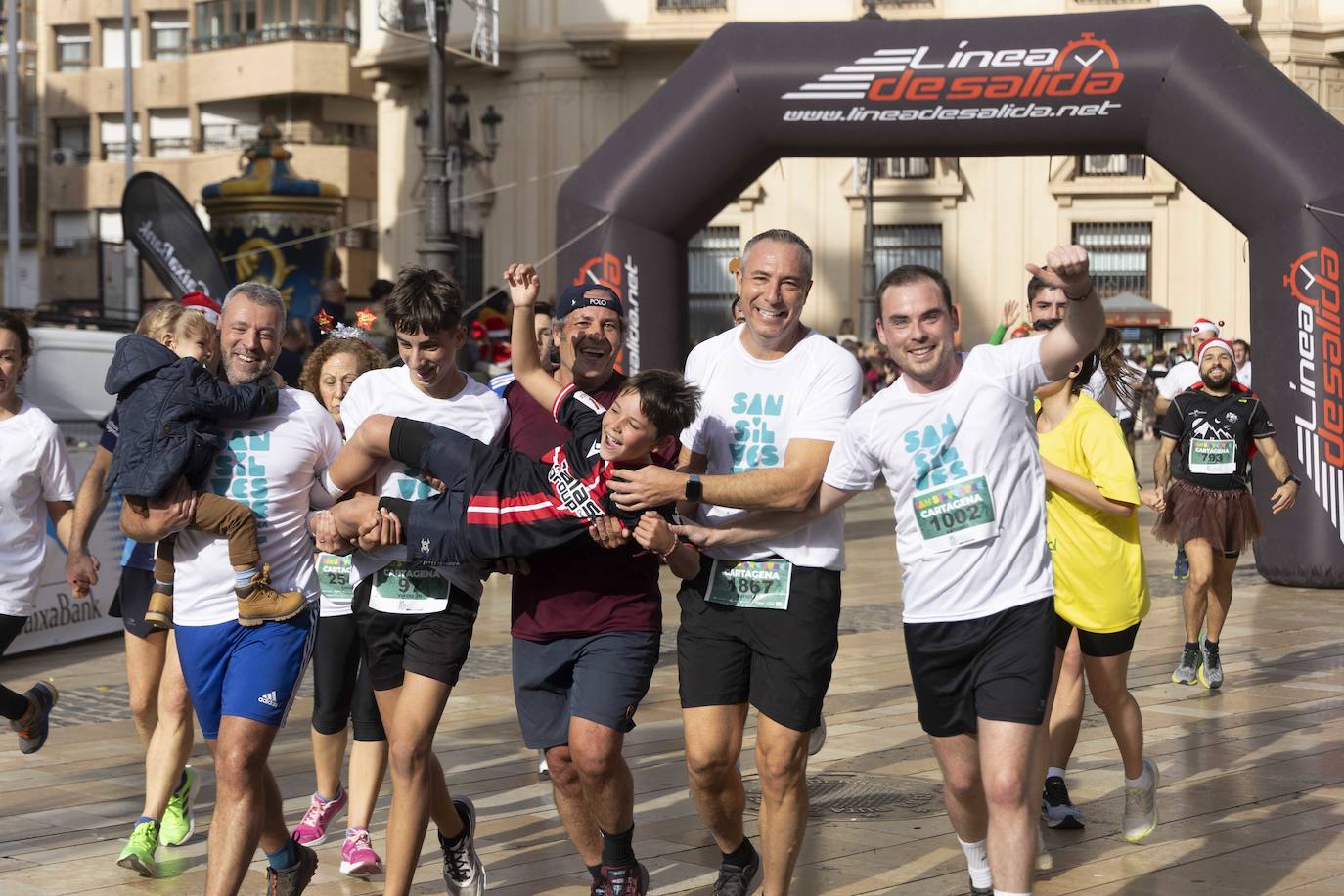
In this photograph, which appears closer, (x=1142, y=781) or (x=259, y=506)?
(x=259, y=506)

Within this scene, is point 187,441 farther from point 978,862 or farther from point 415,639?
point 978,862

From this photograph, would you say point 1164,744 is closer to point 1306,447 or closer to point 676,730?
point 676,730

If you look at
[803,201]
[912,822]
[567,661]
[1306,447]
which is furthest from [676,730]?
[803,201]

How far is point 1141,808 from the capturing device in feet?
21.0

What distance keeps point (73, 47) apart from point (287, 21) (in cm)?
1141

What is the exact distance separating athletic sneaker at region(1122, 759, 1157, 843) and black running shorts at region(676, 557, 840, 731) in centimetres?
164

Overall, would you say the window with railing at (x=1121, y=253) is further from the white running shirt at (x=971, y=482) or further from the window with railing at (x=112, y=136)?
the white running shirt at (x=971, y=482)

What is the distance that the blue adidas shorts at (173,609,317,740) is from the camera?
5191 millimetres

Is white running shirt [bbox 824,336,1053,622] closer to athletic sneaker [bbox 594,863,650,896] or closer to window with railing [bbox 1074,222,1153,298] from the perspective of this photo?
athletic sneaker [bbox 594,863,650,896]

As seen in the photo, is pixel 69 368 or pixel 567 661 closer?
pixel 567 661

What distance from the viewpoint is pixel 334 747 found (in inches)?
255

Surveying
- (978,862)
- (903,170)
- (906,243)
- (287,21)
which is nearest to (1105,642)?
(978,862)

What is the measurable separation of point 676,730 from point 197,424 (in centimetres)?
399

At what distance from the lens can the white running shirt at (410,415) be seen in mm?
5461
